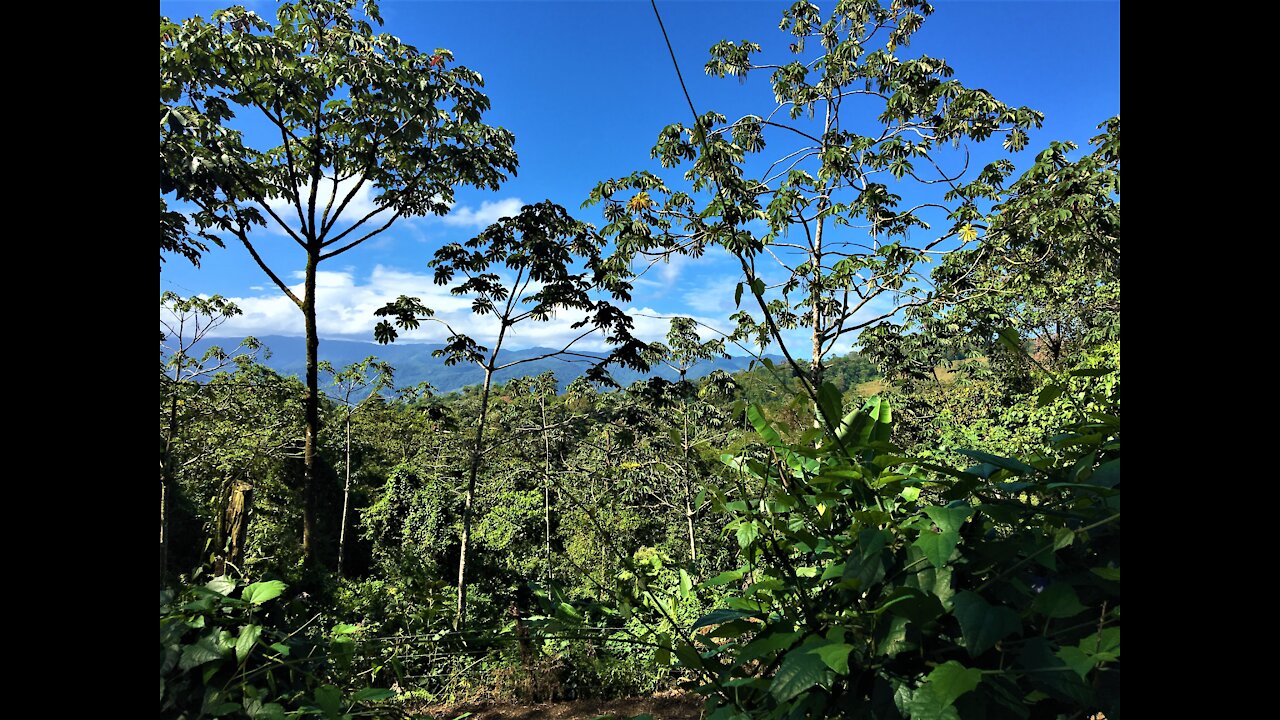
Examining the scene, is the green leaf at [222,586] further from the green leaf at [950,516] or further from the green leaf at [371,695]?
the green leaf at [950,516]

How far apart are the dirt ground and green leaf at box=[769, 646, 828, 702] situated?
3.12 m

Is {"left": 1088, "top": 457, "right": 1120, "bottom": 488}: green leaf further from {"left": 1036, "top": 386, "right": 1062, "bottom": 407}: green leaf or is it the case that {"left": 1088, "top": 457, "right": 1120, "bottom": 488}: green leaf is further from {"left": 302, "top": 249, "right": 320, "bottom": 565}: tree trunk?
{"left": 302, "top": 249, "right": 320, "bottom": 565}: tree trunk

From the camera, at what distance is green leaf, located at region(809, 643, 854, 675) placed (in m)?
0.50

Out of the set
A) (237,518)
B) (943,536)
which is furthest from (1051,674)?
(237,518)

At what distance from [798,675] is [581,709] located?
12.9 ft

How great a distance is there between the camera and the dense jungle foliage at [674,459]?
1.89 feet

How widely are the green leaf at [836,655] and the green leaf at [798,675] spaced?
0.02 m

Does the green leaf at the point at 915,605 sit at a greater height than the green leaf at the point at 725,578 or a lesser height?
greater

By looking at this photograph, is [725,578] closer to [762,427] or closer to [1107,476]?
[762,427]

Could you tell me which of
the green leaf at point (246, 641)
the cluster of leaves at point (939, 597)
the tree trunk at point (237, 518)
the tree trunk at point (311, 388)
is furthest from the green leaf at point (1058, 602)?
the tree trunk at point (311, 388)
